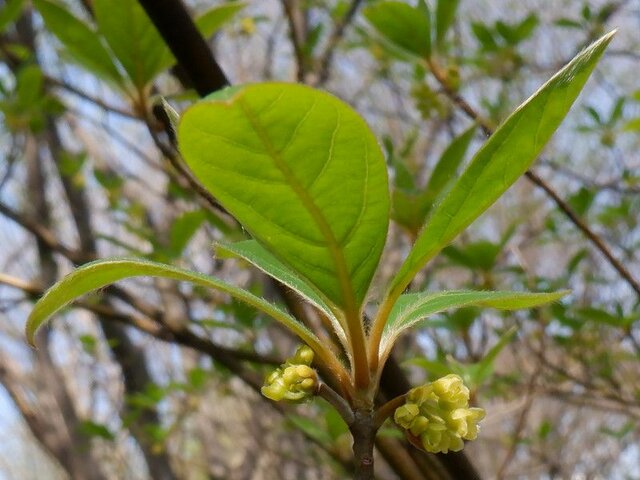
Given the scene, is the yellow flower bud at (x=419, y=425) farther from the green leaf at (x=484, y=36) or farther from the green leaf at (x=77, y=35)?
the green leaf at (x=484, y=36)

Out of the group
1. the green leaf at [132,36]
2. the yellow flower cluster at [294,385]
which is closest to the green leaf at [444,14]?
the green leaf at [132,36]

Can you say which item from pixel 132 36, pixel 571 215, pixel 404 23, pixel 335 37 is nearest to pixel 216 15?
pixel 132 36

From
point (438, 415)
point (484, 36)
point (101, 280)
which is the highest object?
point (101, 280)

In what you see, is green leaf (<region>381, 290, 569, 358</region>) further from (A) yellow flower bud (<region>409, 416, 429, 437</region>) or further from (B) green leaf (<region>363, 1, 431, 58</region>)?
(B) green leaf (<region>363, 1, 431, 58</region>)

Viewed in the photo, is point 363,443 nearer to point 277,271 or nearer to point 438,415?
point 438,415

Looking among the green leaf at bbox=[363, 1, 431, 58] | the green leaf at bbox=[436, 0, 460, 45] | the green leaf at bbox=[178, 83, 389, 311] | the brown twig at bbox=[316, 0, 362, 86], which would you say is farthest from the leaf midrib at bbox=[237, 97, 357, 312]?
the brown twig at bbox=[316, 0, 362, 86]

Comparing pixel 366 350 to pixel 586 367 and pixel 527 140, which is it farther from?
pixel 586 367
